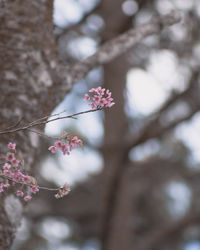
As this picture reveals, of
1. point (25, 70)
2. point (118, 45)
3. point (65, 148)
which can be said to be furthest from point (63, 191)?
point (118, 45)

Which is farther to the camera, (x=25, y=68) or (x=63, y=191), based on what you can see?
(x=25, y=68)

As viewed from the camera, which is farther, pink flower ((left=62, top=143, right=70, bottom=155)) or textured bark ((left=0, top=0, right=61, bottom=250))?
textured bark ((left=0, top=0, right=61, bottom=250))

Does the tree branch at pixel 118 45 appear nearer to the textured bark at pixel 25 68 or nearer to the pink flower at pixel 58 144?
the textured bark at pixel 25 68

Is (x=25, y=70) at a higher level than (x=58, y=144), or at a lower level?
higher

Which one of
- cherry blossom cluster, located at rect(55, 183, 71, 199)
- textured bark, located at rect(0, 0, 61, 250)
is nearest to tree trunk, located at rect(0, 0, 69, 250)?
textured bark, located at rect(0, 0, 61, 250)

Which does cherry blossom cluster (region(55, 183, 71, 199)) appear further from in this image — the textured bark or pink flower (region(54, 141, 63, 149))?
the textured bark

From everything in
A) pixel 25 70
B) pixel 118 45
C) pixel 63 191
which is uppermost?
pixel 118 45

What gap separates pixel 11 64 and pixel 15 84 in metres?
0.08

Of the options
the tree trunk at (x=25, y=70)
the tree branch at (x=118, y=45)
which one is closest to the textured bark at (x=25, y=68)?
the tree trunk at (x=25, y=70)

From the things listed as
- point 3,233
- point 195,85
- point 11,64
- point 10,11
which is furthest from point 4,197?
point 195,85

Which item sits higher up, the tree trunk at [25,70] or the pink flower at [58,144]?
the tree trunk at [25,70]

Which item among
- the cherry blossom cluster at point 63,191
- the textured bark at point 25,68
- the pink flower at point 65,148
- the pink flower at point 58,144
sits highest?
the textured bark at point 25,68

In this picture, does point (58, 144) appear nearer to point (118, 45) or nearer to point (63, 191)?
point (63, 191)

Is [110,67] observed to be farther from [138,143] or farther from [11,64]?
[11,64]
